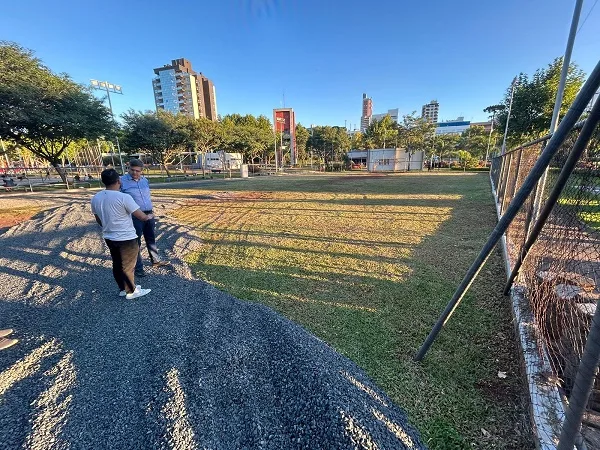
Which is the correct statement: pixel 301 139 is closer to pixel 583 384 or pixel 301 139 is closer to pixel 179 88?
pixel 179 88

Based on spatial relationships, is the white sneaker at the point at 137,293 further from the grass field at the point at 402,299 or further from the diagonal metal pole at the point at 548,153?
the diagonal metal pole at the point at 548,153

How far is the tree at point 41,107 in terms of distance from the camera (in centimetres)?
1470

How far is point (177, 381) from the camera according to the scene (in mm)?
2104

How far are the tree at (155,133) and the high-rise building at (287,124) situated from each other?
32.4 metres

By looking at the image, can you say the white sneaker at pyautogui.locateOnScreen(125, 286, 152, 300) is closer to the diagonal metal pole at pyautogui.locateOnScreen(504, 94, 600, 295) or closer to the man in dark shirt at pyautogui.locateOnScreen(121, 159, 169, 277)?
the man in dark shirt at pyautogui.locateOnScreen(121, 159, 169, 277)

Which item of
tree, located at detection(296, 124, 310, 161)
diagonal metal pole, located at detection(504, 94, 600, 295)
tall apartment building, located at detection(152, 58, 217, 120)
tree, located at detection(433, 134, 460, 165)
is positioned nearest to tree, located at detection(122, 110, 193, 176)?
diagonal metal pole, located at detection(504, 94, 600, 295)

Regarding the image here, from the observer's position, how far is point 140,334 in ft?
9.07

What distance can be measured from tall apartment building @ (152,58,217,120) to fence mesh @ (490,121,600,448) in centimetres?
10451

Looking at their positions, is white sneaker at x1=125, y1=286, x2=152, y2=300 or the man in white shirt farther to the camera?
white sneaker at x1=125, y1=286, x2=152, y2=300

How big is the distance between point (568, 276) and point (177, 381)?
13.9 feet

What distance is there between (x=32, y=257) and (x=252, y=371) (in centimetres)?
Answer: 587

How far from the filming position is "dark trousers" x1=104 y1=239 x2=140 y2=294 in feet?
11.1

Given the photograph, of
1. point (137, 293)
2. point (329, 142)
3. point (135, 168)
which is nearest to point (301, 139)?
point (329, 142)

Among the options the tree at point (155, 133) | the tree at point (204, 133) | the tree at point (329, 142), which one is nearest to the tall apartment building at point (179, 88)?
the tree at point (329, 142)
